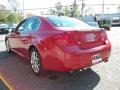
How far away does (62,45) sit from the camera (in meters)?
5.20

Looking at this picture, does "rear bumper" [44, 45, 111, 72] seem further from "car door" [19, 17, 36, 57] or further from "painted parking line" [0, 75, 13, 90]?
"car door" [19, 17, 36, 57]

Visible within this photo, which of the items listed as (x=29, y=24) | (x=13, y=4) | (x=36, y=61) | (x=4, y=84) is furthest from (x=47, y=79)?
(x=13, y=4)

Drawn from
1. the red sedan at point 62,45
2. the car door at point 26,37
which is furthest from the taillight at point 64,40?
the car door at point 26,37

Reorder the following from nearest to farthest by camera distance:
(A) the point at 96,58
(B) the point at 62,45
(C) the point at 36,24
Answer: (B) the point at 62,45 < (A) the point at 96,58 < (C) the point at 36,24

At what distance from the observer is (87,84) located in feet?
17.6

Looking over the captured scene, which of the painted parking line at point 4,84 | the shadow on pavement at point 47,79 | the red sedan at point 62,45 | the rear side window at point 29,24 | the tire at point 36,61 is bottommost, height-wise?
the painted parking line at point 4,84

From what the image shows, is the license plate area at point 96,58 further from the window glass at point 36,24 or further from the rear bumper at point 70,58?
the window glass at point 36,24

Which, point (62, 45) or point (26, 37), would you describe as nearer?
point (62, 45)

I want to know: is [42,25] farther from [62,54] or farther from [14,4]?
[14,4]

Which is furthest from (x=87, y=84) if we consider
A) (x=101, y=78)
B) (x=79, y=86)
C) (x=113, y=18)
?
Result: (x=113, y=18)

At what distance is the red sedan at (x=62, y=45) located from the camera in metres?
5.15

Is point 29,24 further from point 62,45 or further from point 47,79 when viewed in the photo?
point 62,45

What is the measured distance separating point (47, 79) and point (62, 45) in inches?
42.7

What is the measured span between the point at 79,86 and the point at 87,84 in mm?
212
